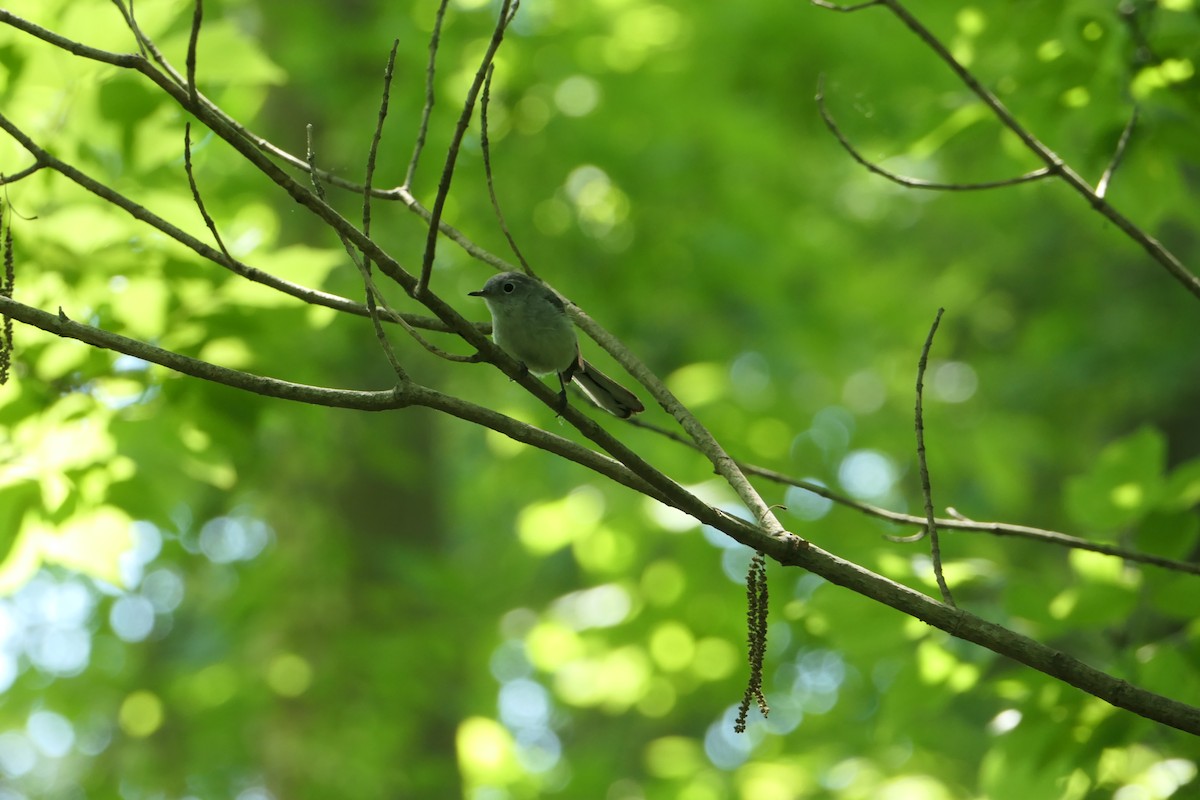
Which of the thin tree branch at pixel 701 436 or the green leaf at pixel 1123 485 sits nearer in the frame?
the thin tree branch at pixel 701 436

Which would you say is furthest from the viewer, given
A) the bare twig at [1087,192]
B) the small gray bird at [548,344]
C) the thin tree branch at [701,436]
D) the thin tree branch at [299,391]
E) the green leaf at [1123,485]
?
the small gray bird at [548,344]

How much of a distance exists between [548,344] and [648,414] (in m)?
3.14

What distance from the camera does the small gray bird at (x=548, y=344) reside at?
335 centimetres

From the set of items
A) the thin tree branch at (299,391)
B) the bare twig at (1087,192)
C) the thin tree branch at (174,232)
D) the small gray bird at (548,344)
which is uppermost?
the small gray bird at (548,344)

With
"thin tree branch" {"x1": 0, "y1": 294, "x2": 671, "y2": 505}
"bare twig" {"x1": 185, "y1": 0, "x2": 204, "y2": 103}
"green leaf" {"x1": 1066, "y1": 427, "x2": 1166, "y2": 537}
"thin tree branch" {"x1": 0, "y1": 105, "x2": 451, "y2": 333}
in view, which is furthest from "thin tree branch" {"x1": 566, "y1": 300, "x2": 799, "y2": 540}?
"green leaf" {"x1": 1066, "y1": 427, "x2": 1166, "y2": 537}

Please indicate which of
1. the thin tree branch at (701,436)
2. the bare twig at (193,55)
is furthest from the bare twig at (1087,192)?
the bare twig at (193,55)

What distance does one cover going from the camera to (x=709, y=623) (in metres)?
5.68

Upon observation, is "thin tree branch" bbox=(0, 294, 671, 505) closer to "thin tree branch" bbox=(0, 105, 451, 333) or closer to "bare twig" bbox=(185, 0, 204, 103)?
"thin tree branch" bbox=(0, 105, 451, 333)

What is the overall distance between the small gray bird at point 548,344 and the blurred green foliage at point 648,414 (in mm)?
603

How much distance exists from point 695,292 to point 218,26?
3817 millimetres

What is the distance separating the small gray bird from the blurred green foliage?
23.8 inches

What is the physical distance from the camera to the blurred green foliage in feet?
9.96

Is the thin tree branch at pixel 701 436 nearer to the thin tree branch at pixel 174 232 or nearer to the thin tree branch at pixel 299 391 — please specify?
the thin tree branch at pixel 299 391

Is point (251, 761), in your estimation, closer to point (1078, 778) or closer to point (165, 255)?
point (165, 255)
